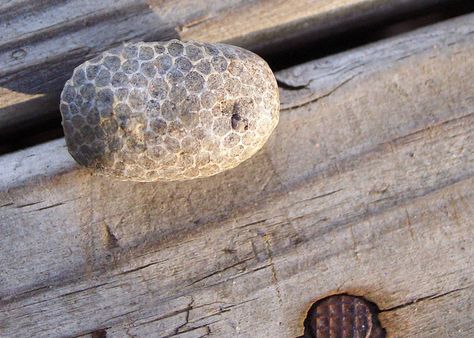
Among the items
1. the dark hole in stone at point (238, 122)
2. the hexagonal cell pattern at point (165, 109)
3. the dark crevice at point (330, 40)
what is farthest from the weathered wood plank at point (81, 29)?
the dark hole in stone at point (238, 122)

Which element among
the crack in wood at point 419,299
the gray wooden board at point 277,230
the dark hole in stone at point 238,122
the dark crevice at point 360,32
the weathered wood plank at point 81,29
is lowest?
the crack in wood at point 419,299

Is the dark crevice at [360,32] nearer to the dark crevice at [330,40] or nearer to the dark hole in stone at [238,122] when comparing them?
the dark crevice at [330,40]

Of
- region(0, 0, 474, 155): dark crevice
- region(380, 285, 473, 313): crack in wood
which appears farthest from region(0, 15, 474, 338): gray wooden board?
region(0, 0, 474, 155): dark crevice

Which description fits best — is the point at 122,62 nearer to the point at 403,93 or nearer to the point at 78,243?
the point at 78,243

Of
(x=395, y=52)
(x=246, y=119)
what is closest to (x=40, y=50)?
(x=246, y=119)

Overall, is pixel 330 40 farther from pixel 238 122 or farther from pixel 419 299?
pixel 419 299
